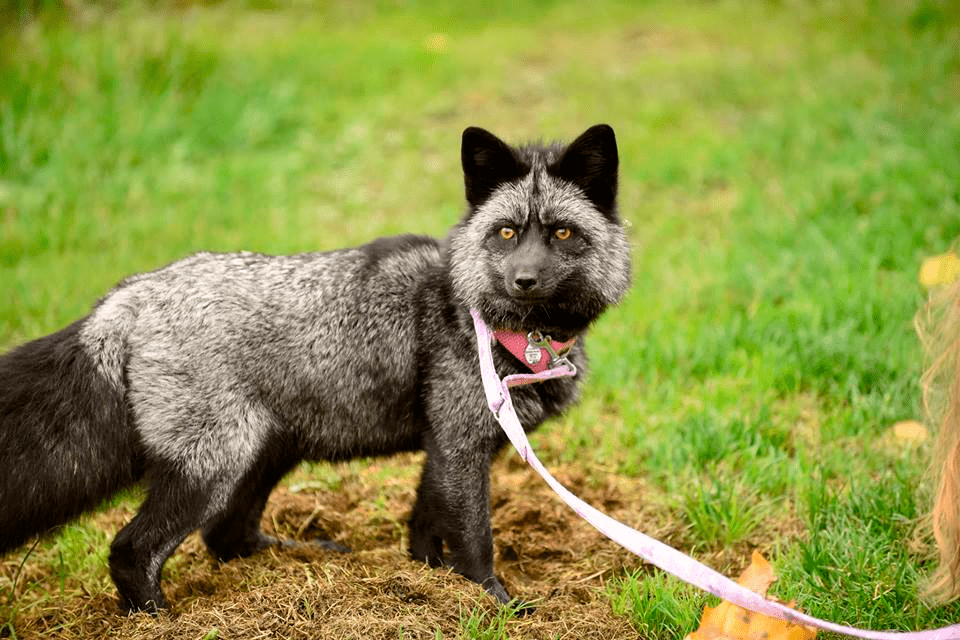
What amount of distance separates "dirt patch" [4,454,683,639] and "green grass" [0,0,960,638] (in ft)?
0.62

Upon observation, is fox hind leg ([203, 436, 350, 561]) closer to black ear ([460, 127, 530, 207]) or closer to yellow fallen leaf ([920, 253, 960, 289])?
black ear ([460, 127, 530, 207])

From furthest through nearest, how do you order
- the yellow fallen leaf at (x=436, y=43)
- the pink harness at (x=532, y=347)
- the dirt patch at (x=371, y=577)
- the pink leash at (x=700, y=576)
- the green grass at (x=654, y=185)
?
the yellow fallen leaf at (x=436, y=43) < the green grass at (x=654, y=185) < the pink harness at (x=532, y=347) < the dirt patch at (x=371, y=577) < the pink leash at (x=700, y=576)

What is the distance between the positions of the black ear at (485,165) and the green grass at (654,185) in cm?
176

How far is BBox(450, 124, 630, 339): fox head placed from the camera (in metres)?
3.59

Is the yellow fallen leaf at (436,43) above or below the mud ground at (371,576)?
above

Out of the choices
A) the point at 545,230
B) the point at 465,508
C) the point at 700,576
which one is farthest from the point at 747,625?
the point at 545,230

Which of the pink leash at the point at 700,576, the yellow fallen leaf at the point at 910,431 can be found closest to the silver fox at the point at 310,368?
the pink leash at the point at 700,576

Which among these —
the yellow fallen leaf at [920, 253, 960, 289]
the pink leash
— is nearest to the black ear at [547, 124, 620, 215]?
the pink leash

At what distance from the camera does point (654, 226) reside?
771cm

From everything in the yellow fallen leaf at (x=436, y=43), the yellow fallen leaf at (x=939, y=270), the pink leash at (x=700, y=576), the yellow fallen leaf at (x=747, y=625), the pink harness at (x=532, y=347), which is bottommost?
the yellow fallen leaf at (x=747, y=625)

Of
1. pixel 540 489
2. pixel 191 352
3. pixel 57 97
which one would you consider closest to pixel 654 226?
pixel 540 489

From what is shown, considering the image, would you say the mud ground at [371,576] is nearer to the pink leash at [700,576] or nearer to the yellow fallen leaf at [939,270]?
the pink leash at [700,576]

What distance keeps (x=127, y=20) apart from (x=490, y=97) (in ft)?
14.3

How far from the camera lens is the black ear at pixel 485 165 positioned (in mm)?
3621
